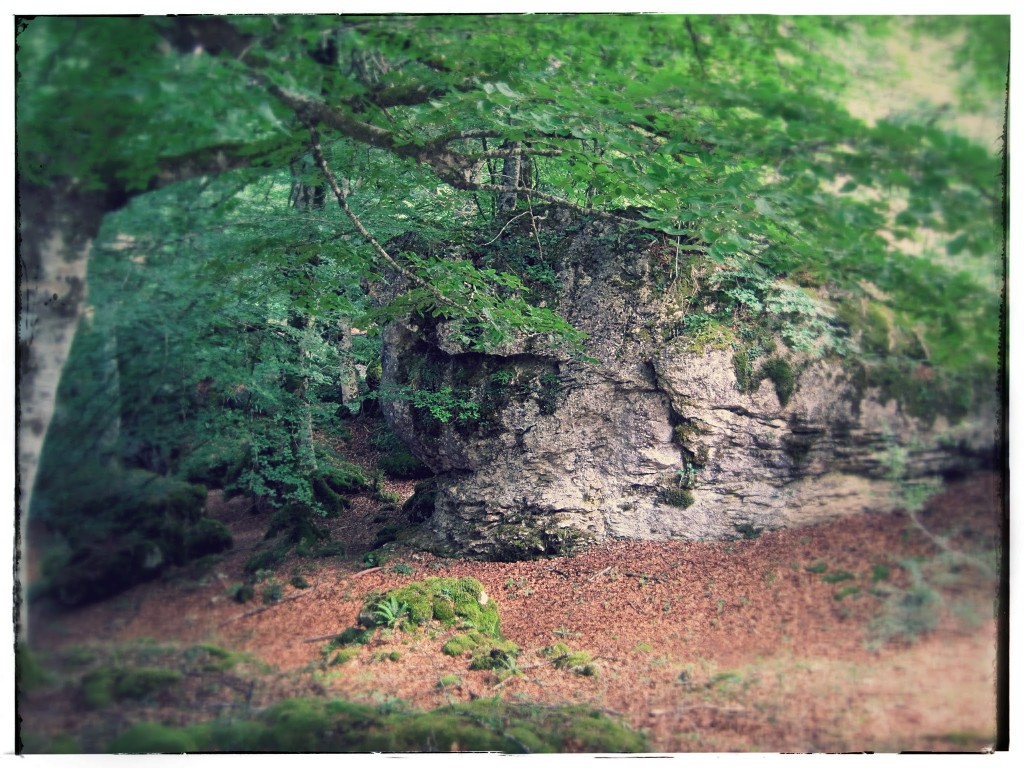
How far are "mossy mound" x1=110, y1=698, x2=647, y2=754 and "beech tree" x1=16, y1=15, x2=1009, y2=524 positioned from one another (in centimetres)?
178

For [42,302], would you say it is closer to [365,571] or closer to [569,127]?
[365,571]

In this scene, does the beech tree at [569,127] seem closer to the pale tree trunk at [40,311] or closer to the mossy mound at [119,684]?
the pale tree trunk at [40,311]

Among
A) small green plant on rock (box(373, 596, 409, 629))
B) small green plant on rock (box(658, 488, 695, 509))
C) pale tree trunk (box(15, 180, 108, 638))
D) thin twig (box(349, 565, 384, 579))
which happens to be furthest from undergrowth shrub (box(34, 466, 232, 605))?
small green plant on rock (box(658, 488, 695, 509))

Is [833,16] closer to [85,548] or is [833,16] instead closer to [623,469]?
[623,469]

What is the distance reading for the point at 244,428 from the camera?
511 cm

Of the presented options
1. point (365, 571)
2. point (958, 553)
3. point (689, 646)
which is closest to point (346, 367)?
point (365, 571)

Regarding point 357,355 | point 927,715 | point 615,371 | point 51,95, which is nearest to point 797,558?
point 927,715

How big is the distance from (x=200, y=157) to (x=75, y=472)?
6.84 feet

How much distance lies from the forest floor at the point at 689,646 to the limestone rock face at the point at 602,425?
557 mm

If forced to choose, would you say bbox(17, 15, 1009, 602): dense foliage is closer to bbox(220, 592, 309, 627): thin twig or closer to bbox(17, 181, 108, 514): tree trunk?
bbox(17, 181, 108, 514): tree trunk

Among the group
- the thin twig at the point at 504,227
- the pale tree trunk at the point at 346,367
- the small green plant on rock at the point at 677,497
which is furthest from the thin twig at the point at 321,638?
the thin twig at the point at 504,227

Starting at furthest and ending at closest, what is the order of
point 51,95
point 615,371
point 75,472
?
point 615,371 < point 75,472 < point 51,95

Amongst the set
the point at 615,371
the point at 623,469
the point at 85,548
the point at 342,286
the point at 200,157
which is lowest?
the point at 85,548

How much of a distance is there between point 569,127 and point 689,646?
347 cm
